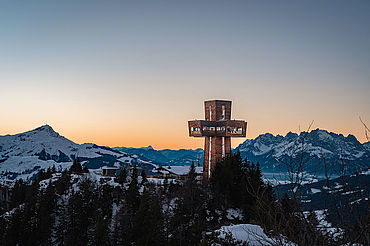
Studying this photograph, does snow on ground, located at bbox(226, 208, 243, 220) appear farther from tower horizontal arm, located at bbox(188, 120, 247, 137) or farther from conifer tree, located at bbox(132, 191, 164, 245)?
tower horizontal arm, located at bbox(188, 120, 247, 137)

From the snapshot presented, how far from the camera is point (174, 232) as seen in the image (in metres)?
39.9

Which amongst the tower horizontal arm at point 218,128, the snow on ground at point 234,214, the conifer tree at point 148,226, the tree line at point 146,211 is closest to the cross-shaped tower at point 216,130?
the tower horizontal arm at point 218,128

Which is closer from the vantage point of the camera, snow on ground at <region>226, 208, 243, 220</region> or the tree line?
the tree line

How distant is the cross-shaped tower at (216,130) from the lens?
2223 inches

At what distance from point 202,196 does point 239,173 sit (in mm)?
7509

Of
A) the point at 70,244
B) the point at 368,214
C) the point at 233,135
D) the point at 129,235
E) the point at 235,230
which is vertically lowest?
the point at 70,244

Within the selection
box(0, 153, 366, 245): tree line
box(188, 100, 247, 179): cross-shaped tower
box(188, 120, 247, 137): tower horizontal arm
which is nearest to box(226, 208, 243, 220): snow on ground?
box(0, 153, 366, 245): tree line

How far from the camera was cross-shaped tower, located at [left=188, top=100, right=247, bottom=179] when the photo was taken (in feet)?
185

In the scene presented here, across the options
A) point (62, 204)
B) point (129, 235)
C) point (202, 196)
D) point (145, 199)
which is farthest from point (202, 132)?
point (62, 204)

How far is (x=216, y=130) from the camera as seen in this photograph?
56.3m

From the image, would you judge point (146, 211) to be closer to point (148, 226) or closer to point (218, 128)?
point (148, 226)

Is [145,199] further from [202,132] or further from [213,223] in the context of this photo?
[202,132]

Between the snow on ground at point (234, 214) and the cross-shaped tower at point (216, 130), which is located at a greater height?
the cross-shaped tower at point (216, 130)

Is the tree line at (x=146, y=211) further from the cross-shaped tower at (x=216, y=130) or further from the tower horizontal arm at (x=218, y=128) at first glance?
the tower horizontal arm at (x=218, y=128)
